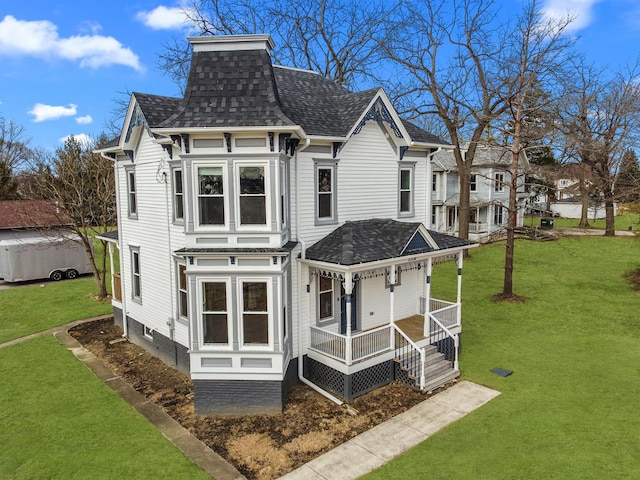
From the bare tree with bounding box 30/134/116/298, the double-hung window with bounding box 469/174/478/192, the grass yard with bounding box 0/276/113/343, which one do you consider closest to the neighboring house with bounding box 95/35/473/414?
the grass yard with bounding box 0/276/113/343

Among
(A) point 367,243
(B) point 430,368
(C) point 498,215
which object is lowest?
(B) point 430,368

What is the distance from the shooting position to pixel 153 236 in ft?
48.1

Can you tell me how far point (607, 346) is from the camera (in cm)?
1583

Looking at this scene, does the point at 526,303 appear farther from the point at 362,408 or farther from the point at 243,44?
the point at 243,44

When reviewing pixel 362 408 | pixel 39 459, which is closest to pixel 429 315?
pixel 362 408

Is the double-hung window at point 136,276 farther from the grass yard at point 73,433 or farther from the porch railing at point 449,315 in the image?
the porch railing at point 449,315

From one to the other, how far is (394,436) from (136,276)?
36.4ft

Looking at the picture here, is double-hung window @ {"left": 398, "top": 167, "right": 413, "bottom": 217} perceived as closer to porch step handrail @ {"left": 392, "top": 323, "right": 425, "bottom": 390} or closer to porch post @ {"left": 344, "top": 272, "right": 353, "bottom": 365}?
porch step handrail @ {"left": 392, "top": 323, "right": 425, "bottom": 390}

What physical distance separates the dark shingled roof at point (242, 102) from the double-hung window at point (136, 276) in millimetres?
5443

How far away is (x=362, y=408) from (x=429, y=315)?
396 cm

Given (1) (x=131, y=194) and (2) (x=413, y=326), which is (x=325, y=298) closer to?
(2) (x=413, y=326)

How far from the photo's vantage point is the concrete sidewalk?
909 centimetres

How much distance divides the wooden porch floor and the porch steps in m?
0.58

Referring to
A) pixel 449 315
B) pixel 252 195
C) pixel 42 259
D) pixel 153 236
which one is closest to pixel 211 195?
pixel 252 195
